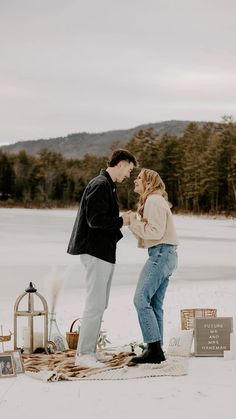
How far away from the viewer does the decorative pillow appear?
4.80 metres

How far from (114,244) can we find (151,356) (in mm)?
748

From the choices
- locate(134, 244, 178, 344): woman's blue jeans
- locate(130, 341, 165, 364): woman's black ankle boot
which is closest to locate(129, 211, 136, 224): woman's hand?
locate(134, 244, 178, 344): woman's blue jeans

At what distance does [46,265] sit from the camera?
12.6 m

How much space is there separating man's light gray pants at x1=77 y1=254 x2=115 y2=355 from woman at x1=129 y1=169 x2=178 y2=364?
0.83 feet

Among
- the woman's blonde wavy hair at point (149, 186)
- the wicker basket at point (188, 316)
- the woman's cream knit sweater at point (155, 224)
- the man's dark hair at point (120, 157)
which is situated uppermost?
the man's dark hair at point (120, 157)

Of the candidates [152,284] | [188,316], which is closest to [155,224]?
[152,284]

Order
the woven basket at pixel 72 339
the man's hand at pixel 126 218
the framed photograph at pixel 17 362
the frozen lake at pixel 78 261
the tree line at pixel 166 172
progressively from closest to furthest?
1. the framed photograph at pixel 17 362
2. the man's hand at pixel 126 218
3. the woven basket at pixel 72 339
4. the frozen lake at pixel 78 261
5. the tree line at pixel 166 172

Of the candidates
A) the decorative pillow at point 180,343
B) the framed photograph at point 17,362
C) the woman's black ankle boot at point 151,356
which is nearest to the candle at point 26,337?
the framed photograph at point 17,362

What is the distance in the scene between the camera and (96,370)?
14.1 ft

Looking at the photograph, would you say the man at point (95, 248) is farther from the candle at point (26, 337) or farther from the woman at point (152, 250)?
the candle at point (26, 337)

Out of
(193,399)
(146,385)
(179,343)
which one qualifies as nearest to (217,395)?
(193,399)

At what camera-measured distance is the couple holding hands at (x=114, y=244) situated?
441cm

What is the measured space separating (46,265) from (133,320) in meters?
6.32

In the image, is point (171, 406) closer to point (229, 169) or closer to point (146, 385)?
point (146, 385)
